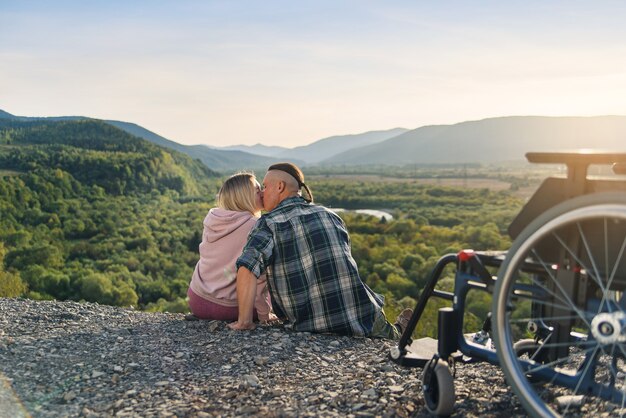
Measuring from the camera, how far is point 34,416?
3.91 m

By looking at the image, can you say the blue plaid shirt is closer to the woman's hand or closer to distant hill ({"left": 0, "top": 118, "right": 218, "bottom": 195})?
the woman's hand

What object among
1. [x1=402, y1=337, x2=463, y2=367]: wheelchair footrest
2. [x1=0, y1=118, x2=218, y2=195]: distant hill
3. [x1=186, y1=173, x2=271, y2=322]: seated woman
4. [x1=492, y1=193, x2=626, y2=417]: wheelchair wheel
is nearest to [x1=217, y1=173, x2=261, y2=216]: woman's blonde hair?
[x1=186, y1=173, x2=271, y2=322]: seated woman

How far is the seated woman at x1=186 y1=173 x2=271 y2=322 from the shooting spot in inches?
231

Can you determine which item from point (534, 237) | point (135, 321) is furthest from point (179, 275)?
point (534, 237)

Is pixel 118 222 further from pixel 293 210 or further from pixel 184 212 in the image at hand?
pixel 293 210

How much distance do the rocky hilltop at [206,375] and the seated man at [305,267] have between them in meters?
0.19

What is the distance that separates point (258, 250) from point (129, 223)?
85.1 m

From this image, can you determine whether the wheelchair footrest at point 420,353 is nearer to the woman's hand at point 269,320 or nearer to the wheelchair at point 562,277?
the wheelchair at point 562,277

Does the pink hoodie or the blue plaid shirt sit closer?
the blue plaid shirt

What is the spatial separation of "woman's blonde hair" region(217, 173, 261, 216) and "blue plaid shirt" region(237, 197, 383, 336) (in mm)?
416

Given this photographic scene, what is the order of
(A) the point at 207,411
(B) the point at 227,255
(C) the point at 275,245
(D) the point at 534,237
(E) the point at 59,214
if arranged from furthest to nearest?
(E) the point at 59,214 → (B) the point at 227,255 → (C) the point at 275,245 → (A) the point at 207,411 → (D) the point at 534,237

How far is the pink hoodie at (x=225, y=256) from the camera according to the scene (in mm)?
5867

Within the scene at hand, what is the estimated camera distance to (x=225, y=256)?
233 inches

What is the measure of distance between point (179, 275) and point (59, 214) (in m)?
30.5
